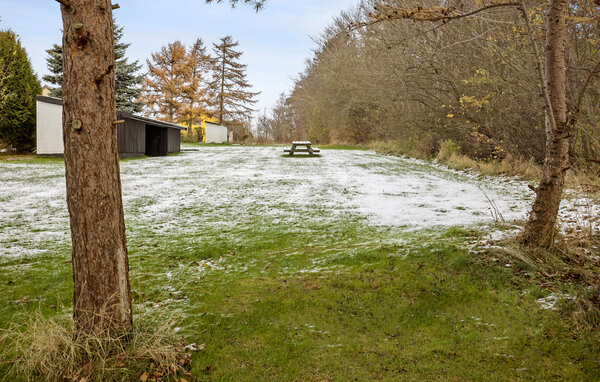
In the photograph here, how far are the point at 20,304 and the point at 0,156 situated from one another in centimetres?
1931

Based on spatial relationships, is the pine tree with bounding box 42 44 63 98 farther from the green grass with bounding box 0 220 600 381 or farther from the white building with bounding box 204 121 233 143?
the green grass with bounding box 0 220 600 381

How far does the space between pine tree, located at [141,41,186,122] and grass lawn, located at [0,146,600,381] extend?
34376mm

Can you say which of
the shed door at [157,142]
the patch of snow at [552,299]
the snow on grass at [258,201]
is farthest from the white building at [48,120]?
the patch of snow at [552,299]

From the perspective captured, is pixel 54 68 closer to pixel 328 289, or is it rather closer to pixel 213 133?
pixel 213 133

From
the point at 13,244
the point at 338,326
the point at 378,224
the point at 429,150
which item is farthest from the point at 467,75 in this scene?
the point at 13,244

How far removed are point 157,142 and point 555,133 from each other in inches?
827

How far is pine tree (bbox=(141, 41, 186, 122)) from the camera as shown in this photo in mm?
40219

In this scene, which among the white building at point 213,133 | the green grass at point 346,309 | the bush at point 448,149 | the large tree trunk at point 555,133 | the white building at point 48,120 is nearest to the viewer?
the green grass at point 346,309

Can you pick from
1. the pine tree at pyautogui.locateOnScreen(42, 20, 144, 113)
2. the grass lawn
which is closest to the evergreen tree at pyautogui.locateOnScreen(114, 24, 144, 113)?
the pine tree at pyautogui.locateOnScreen(42, 20, 144, 113)

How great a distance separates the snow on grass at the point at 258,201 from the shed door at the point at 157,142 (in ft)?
26.7

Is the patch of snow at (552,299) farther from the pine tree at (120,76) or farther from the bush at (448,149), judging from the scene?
the pine tree at (120,76)

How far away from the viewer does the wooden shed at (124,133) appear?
17.7 m

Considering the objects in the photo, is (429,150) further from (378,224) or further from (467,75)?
(378,224)

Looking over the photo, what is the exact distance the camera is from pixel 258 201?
353 inches
